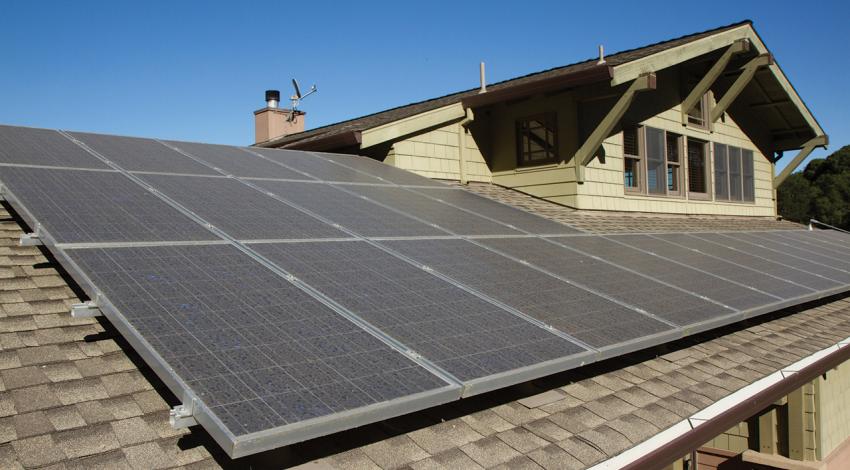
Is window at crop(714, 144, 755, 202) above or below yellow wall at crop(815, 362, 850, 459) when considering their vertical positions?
above

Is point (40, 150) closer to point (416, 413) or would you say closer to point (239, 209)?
point (239, 209)

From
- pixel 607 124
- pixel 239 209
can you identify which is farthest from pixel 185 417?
pixel 607 124

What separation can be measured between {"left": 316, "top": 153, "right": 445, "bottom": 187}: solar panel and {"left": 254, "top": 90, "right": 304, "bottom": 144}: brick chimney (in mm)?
7750

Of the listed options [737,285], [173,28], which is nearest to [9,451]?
[737,285]

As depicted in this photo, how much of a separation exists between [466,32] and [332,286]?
23.8 m

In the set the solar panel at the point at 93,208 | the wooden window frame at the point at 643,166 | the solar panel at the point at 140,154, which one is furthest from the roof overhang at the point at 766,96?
the solar panel at the point at 93,208

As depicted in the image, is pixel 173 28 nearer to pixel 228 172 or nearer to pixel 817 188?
pixel 228 172

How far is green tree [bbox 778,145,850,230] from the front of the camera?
2274 inches

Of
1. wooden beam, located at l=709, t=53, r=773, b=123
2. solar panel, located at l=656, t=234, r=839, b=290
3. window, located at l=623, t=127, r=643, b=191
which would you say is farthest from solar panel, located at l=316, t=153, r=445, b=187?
wooden beam, located at l=709, t=53, r=773, b=123

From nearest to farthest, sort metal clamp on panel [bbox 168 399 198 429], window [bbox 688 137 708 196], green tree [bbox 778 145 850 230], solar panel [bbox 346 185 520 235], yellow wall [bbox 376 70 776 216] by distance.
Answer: metal clamp on panel [bbox 168 399 198 429], solar panel [bbox 346 185 520 235], yellow wall [bbox 376 70 776 216], window [bbox 688 137 708 196], green tree [bbox 778 145 850 230]

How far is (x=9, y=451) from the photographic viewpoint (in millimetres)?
2564

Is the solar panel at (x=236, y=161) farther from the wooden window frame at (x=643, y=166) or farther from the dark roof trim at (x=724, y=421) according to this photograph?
the wooden window frame at (x=643, y=166)

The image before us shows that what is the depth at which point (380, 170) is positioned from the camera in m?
9.47

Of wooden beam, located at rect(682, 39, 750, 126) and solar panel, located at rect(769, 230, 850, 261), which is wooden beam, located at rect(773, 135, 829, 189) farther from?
wooden beam, located at rect(682, 39, 750, 126)
